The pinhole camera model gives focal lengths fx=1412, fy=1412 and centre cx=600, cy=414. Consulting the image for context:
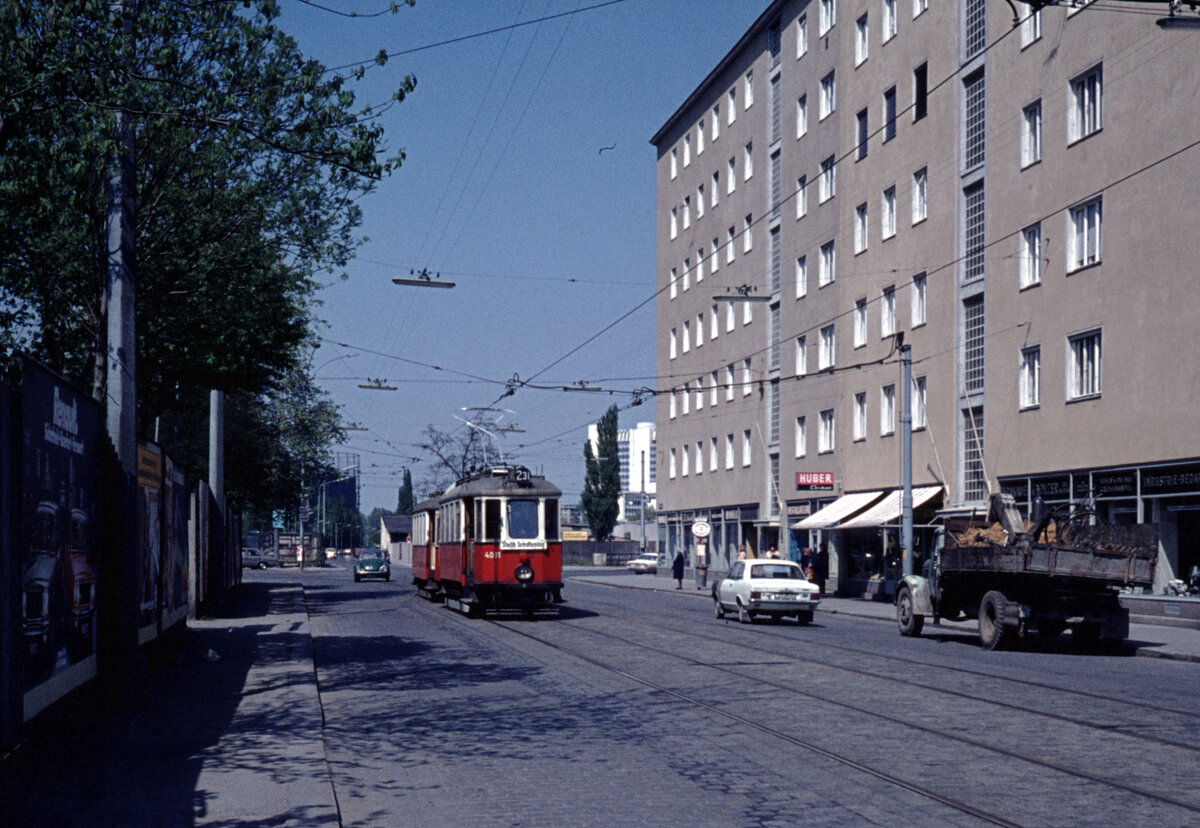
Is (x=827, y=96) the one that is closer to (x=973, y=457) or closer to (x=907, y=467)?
(x=973, y=457)

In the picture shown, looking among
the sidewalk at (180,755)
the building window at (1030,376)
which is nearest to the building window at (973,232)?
the building window at (1030,376)

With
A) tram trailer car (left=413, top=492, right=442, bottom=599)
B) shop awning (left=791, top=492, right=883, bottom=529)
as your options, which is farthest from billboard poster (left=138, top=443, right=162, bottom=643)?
shop awning (left=791, top=492, right=883, bottom=529)

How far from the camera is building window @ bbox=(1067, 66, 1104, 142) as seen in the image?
3144cm

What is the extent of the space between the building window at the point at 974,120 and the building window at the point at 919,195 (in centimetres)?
257

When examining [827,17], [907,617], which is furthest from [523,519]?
[827,17]

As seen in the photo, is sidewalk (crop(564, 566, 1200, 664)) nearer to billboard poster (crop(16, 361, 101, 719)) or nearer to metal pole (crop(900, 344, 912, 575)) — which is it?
metal pole (crop(900, 344, 912, 575))

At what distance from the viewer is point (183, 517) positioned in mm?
20531

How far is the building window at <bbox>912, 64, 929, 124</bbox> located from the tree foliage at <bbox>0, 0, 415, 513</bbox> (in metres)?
18.6

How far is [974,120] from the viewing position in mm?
38000

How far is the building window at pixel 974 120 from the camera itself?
3753 centimetres

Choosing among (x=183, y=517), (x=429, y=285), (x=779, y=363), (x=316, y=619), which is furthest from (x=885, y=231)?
(x=183, y=517)

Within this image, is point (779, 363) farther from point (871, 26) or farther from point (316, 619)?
point (316, 619)

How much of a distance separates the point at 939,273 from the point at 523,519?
15.9 meters

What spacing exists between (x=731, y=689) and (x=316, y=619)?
16879 mm
